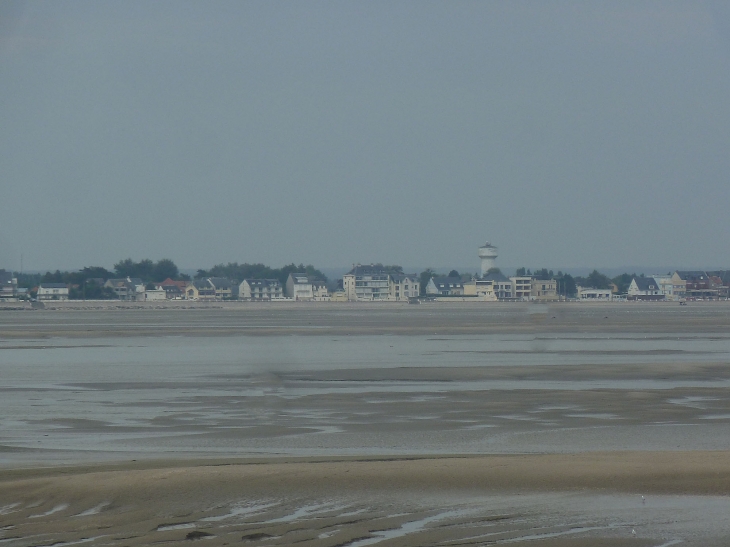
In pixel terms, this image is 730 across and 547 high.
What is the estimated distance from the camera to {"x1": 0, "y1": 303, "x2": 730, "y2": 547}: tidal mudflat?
30.7 feet

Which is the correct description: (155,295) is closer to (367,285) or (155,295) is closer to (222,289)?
(222,289)

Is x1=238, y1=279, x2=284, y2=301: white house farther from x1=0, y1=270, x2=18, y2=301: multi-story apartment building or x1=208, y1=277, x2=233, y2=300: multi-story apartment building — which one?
x1=0, y1=270, x2=18, y2=301: multi-story apartment building

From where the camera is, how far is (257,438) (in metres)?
16.2

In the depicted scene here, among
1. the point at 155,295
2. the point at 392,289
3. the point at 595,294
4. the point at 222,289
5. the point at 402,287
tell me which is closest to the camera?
the point at 155,295

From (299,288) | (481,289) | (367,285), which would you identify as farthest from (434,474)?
(299,288)

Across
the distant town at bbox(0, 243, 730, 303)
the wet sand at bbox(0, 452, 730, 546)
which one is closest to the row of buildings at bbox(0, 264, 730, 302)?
the distant town at bbox(0, 243, 730, 303)

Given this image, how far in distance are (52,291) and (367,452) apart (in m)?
162

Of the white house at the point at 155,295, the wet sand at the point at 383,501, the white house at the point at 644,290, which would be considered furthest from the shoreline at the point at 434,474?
the white house at the point at 644,290

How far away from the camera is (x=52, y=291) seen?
167000 mm

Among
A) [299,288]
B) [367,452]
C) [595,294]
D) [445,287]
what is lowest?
[367,452]

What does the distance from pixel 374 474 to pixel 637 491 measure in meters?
2.98

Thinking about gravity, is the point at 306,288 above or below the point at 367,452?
above

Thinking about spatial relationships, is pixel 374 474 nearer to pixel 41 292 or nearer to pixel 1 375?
pixel 1 375

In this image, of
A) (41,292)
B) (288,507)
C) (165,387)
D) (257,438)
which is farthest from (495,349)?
(41,292)
